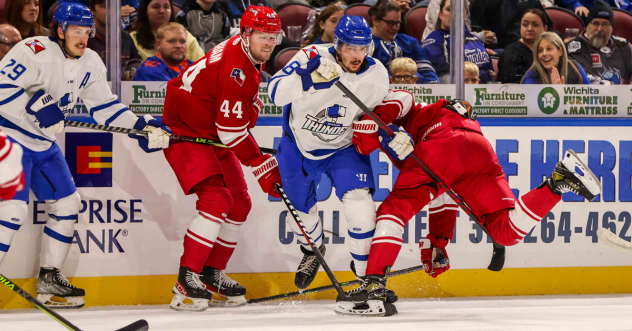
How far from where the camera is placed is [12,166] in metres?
1.79

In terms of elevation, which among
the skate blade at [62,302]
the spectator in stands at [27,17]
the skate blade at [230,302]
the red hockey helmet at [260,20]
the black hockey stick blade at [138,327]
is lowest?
the skate blade at [230,302]

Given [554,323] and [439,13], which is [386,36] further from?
[554,323]

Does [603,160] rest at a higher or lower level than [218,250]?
higher

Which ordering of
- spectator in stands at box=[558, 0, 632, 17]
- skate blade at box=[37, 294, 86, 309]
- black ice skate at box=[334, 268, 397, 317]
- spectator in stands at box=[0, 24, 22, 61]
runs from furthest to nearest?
spectator in stands at box=[558, 0, 632, 17]
spectator in stands at box=[0, 24, 22, 61]
skate blade at box=[37, 294, 86, 309]
black ice skate at box=[334, 268, 397, 317]

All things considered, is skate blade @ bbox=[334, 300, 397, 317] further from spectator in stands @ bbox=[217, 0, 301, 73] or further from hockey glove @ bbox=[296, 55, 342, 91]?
spectator in stands @ bbox=[217, 0, 301, 73]

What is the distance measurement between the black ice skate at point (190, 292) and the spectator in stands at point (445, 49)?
1.81m

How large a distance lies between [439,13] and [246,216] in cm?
163

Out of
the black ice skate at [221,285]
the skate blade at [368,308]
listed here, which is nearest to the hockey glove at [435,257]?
the skate blade at [368,308]

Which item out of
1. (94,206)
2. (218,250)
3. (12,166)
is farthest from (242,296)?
(12,166)

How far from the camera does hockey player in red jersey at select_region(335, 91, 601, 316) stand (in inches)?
116

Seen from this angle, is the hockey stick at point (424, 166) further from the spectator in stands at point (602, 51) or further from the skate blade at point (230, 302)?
the spectator in stands at point (602, 51)

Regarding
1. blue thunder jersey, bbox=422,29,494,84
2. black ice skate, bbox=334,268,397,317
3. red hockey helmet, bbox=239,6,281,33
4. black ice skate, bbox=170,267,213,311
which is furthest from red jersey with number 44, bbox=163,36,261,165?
blue thunder jersey, bbox=422,29,494,84

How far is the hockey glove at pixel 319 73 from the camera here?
2.85 m

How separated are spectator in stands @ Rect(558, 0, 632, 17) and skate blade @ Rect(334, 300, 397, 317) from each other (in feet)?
7.89
